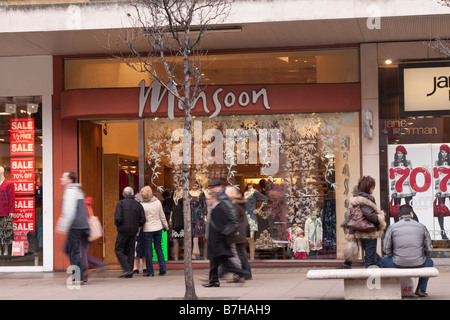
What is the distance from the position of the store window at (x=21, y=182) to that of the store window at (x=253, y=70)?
127cm

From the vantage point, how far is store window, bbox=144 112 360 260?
16.6 m

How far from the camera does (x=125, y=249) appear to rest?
599 inches

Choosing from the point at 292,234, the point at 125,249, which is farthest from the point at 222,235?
the point at 292,234

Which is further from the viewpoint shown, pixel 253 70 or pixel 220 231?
pixel 253 70

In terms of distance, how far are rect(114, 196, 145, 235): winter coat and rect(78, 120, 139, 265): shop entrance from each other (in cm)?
279

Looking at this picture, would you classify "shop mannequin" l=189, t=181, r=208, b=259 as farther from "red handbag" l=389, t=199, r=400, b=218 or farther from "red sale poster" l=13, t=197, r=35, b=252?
"red handbag" l=389, t=199, r=400, b=218

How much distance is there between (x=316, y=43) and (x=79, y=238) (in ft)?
22.0

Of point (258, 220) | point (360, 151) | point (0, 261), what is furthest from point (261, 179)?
point (0, 261)

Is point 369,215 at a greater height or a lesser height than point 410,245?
greater

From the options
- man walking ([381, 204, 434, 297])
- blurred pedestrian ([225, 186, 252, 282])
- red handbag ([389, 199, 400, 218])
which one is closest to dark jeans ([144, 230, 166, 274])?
blurred pedestrian ([225, 186, 252, 282])

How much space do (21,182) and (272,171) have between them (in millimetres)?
5746

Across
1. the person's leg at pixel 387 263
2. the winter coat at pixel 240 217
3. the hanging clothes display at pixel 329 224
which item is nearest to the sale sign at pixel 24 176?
the winter coat at pixel 240 217

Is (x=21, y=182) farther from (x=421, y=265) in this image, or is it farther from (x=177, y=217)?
(x=421, y=265)

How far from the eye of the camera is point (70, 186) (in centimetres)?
1336
